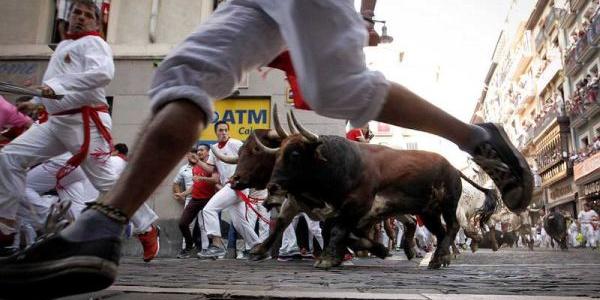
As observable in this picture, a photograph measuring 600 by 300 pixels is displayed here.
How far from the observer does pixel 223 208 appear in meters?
8.75

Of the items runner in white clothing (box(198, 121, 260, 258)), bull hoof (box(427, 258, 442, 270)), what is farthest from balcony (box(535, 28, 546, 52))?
bull hoof (box(427, 258, 442, 270))

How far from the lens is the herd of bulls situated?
18.8ft

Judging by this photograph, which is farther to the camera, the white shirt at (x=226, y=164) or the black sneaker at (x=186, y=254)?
the black sneaker at (x=186, y=254)

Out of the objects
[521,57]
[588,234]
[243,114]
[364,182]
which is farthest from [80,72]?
[521,57]

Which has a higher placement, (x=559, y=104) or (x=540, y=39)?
(x=540, y=39)

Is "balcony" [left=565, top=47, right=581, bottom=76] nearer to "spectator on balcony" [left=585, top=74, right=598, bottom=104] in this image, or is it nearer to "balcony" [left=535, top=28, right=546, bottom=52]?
"spectator on balcony" [left=585, top=74, right=598, bottom=104]

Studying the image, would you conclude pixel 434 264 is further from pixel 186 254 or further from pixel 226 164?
pixel 186 254

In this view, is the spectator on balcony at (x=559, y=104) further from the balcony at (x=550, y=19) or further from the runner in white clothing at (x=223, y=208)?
the runner in white clothing at (x=223, y=208)

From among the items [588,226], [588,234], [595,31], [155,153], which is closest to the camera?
[155,153]

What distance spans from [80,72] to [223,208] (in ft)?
14.2

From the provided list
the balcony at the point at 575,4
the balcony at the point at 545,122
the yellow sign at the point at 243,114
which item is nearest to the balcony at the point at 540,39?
the balcony at the point at 545,122

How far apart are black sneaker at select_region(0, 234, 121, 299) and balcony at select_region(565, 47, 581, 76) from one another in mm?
36691

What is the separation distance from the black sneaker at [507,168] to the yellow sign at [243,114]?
1114cm

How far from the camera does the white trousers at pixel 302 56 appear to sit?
1937mm
